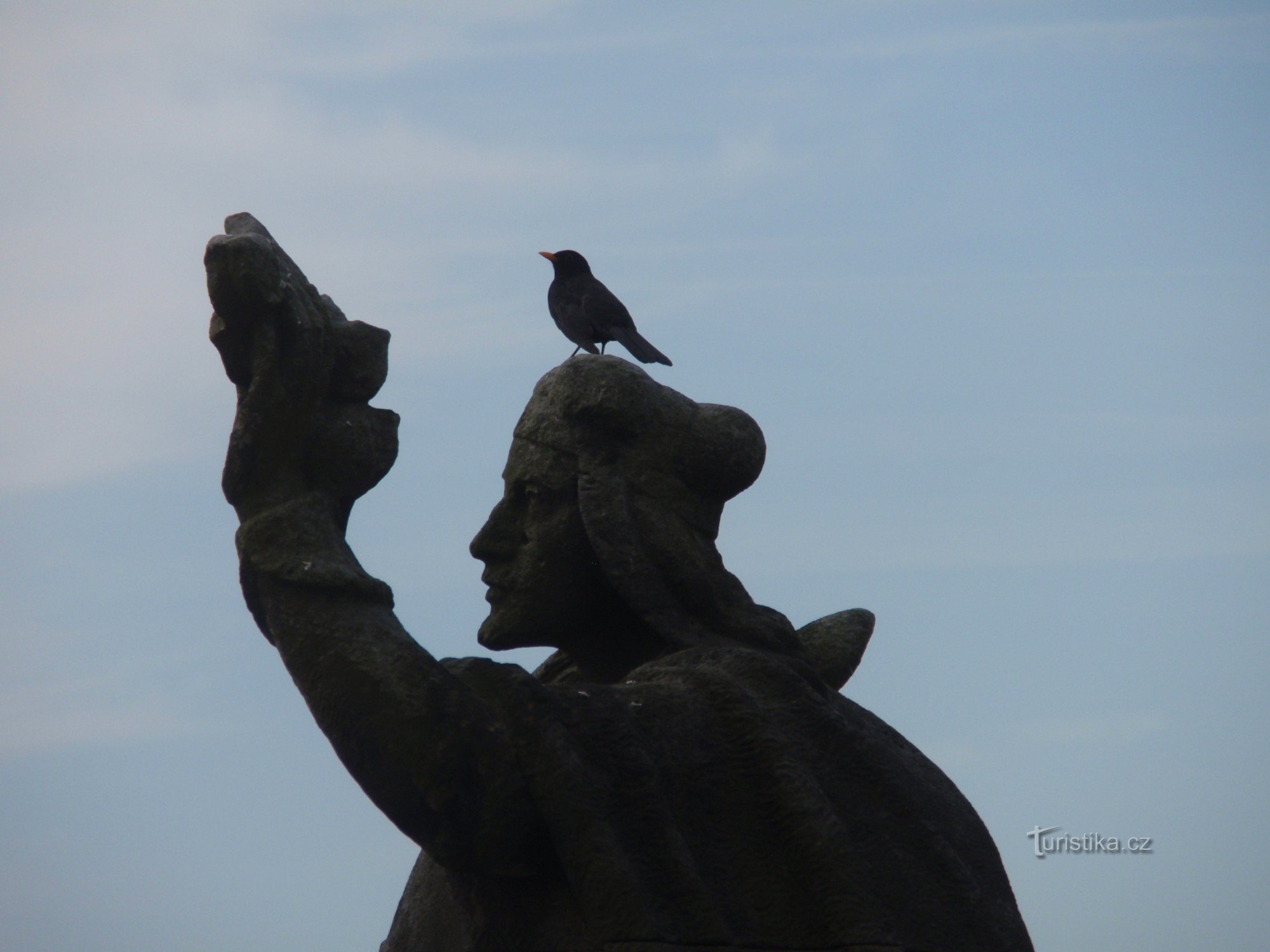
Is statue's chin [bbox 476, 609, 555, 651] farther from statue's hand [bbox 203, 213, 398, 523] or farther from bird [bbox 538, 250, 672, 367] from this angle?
bird [bbox 538, 250, 672, 367]

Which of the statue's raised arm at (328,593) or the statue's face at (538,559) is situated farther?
the statue's face at (538,559)

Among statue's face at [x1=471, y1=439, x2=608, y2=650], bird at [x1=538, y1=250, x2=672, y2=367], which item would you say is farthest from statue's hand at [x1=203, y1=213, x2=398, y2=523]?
bird at [x1=538, y1=250, x2=672, y2=367]

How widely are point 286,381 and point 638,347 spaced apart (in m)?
3.35

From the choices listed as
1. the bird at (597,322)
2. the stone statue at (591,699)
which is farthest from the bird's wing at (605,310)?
the stone statue at (591,699)

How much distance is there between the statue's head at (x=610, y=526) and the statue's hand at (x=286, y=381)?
2.23 feet

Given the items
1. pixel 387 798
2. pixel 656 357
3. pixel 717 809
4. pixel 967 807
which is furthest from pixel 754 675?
pixel 656 357

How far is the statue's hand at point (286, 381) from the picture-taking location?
14.4ft

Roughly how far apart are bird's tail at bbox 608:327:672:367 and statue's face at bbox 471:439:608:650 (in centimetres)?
238

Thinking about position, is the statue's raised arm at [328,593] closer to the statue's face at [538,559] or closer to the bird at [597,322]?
the statue's face at [538,559]

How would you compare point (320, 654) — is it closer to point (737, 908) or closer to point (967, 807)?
point (737, 908)

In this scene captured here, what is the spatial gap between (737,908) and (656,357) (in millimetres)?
3438

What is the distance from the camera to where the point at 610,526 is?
5105 millimetres

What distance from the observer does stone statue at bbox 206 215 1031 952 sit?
4.34 m

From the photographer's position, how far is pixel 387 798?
4.29m
